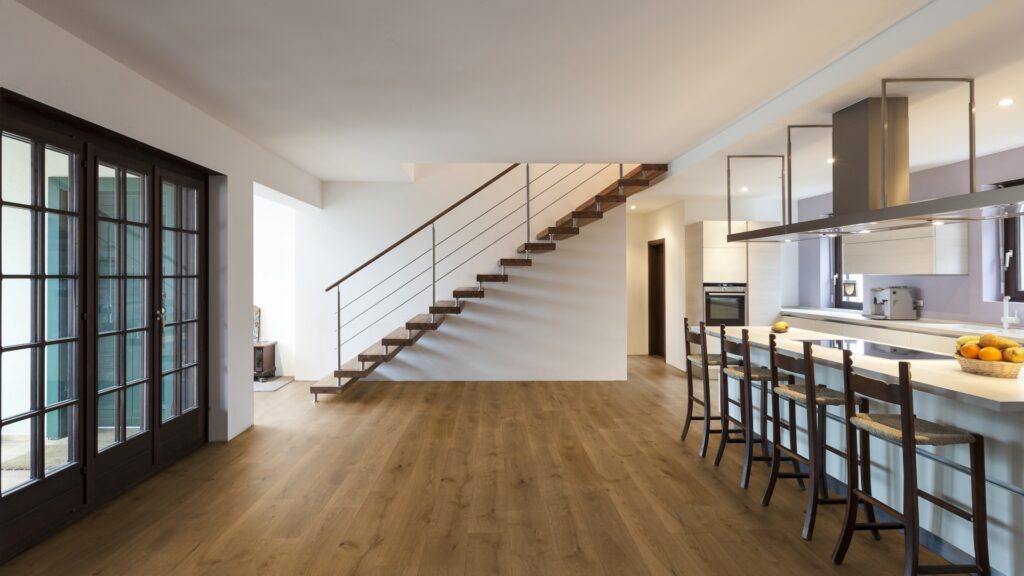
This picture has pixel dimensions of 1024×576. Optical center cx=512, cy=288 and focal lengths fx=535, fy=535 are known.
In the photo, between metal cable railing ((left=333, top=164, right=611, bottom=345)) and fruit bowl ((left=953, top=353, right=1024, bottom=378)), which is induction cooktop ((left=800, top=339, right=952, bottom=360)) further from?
metal cable railing ((left=333, top=164, right=611, bottom=345))

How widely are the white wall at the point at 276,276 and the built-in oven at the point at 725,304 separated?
578cm

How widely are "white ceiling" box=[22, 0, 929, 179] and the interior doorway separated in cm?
436

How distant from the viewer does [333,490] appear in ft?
11.4

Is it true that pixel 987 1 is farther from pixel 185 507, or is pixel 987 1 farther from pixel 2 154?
pixel 185 507

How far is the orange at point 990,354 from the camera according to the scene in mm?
2592

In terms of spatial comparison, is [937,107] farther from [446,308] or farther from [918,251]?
[446,308]

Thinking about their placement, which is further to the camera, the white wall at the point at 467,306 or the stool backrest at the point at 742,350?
the white wall at the point at 467,306

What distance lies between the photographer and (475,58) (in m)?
3.11

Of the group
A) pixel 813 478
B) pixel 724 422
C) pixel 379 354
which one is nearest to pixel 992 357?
pixel 813 478

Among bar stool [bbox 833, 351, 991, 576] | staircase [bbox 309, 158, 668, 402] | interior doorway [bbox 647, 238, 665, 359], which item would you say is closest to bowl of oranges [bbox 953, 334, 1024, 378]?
bar stool [bbox 833, 351, 991, 576]

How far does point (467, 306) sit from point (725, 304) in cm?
346

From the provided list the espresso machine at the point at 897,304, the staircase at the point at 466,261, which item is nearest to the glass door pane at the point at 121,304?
the staircase at the point at 466,261

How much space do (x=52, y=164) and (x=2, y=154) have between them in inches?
14.2

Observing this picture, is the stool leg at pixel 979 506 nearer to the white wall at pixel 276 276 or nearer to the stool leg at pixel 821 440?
the stool leg at pixel 821 440
